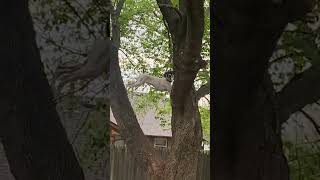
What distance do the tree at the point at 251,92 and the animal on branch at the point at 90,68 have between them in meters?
0.59

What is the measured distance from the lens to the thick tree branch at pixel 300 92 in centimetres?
265

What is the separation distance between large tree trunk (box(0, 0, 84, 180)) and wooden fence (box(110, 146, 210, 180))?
5.12 m

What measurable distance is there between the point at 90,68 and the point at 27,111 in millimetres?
386

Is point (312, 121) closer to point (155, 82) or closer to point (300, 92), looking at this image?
point (300, 92)

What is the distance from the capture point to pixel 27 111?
2.78 m

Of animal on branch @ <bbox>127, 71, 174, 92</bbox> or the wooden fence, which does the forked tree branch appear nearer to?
animal on branch @ <bbox>127, 71, 174, 92</bbox>

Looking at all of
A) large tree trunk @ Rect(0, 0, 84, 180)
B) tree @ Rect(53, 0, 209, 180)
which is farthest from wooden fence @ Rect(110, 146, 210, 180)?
large tree trunk @ Rect(0, 0, 84, 180)

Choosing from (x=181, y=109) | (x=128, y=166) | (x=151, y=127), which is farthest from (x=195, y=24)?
(x=151, y=127)

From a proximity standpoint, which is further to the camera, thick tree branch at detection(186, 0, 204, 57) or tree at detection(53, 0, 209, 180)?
tree at detection(53, 0, 209, 180)

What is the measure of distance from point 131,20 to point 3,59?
6515 millimetres

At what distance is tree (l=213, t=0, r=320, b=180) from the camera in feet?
8.75

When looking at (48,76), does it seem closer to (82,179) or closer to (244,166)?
(82,179)

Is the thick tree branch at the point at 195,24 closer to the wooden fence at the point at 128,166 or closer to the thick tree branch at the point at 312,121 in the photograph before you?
the wooden fence at the point at 128,166

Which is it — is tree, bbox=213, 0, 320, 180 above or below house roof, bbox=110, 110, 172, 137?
below
